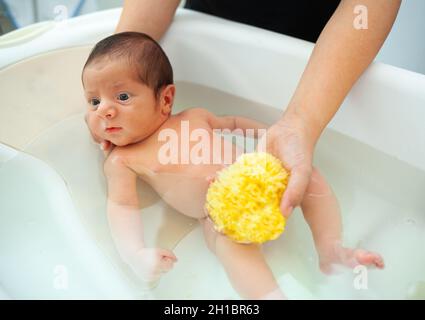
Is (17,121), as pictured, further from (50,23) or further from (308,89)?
(308,89)

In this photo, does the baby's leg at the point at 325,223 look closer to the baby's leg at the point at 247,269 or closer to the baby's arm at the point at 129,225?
the baby's leg at the point at 247,269

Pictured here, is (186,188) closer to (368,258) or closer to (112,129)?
(112,129)

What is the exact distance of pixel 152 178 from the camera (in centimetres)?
102

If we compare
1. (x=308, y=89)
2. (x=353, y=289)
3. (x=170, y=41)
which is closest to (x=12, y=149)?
(x=170, y=41)

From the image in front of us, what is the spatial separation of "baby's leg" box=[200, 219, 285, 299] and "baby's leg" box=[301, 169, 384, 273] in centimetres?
12

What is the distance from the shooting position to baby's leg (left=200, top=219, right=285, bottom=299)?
0.82 meters

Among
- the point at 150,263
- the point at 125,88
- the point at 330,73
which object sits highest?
the point at 330,73

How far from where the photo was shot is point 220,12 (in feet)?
4.42

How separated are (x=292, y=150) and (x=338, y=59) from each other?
23 cm

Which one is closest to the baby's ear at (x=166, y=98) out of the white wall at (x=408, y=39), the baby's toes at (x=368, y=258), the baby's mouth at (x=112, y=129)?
the baby's mouth at (x=112, y=129)

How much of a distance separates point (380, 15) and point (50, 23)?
2.49 ft

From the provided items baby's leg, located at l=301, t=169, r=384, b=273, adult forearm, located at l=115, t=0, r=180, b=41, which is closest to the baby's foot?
baby's leg, located at l=301, t=169, r=384, b=273

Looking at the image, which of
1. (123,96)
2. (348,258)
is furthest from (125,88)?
(348,258)

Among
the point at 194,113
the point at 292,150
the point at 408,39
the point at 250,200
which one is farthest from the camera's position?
the point at 408,39
